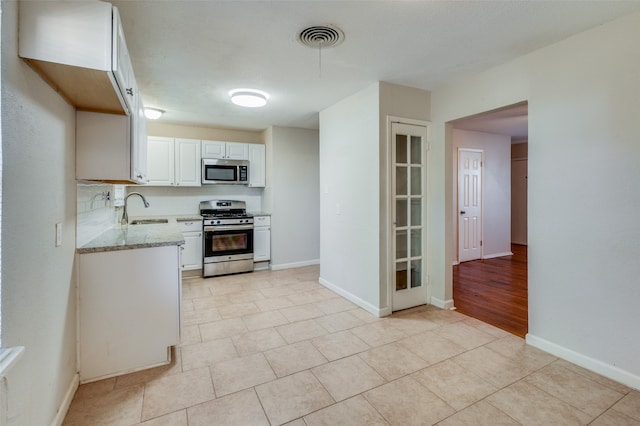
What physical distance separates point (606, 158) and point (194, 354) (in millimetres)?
3397

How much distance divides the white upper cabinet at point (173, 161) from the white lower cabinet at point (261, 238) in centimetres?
115

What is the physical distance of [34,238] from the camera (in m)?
1.42

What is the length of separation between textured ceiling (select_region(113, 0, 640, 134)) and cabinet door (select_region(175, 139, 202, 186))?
52.5 inches

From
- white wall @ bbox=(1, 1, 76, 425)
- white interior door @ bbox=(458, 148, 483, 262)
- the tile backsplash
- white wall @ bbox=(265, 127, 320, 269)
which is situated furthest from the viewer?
white interior door @ bbox=(458, 148, 483, 262)

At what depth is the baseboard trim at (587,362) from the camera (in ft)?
6.61

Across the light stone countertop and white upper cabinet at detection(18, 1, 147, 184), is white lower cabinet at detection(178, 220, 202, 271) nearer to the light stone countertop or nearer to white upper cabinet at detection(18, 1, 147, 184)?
the light stone countertop

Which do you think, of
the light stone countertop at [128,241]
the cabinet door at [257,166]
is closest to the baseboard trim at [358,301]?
the light stone countertop at [128,241]

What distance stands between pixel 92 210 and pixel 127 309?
997 millimetres

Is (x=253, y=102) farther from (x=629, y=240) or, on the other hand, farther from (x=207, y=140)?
(x=629, y=240)

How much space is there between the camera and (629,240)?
2.02 metres

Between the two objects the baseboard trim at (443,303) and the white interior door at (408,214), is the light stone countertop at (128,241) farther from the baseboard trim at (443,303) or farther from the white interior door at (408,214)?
the baseboard trim at (443,303)

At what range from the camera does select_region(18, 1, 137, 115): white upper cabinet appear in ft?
4.39

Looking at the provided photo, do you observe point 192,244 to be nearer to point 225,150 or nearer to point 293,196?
point 225,150

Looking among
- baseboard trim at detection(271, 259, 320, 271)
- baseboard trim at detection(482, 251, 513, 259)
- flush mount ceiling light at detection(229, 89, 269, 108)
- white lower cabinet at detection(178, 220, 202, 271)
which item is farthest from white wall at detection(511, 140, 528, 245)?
white lower cabinet at detection(178, 220, 202, 271)
